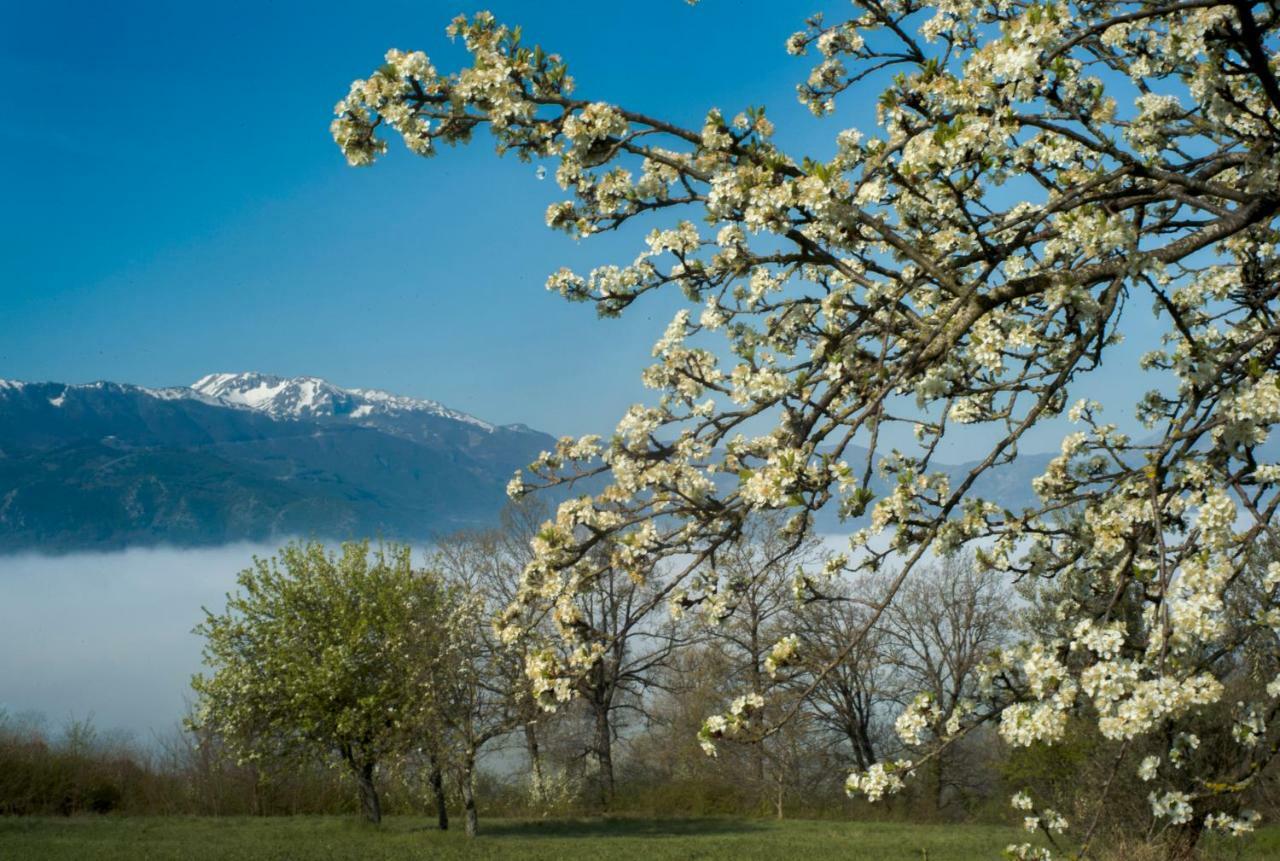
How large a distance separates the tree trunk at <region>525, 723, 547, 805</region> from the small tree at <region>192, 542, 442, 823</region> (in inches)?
185

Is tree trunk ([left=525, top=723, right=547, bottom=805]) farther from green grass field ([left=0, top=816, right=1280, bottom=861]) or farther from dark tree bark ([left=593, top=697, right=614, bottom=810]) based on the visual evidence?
dark tree bark ([left=593, top=697, right=614, bottom=810])

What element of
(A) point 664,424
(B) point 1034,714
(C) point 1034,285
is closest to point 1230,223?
(C) point 1034,285

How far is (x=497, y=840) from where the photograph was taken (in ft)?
75.1

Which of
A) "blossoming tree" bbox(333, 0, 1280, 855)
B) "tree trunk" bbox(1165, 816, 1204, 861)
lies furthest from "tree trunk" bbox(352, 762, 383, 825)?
"blossoming tree" bbox(333, 0, 1280, 855)

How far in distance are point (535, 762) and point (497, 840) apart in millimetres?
9614

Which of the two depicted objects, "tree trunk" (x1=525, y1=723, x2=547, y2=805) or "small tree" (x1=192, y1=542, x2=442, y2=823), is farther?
"tree trunk" (x1=525, y1=723, x2=547, y2=805)

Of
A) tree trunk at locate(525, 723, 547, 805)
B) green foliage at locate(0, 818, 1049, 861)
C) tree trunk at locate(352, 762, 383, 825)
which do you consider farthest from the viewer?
tree trunk at locate(525, 723, 547, 805)

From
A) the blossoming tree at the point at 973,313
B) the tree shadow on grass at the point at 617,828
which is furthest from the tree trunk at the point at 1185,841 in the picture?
the tree shadow on grass at the point at 617,828

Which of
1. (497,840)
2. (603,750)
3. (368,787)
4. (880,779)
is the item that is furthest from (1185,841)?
(603,750)

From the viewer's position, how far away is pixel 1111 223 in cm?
366

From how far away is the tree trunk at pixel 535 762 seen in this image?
30.8 metres

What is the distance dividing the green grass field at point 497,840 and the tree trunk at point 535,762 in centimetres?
182

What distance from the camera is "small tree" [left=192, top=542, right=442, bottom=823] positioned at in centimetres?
2606

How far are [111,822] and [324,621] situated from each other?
685cm
